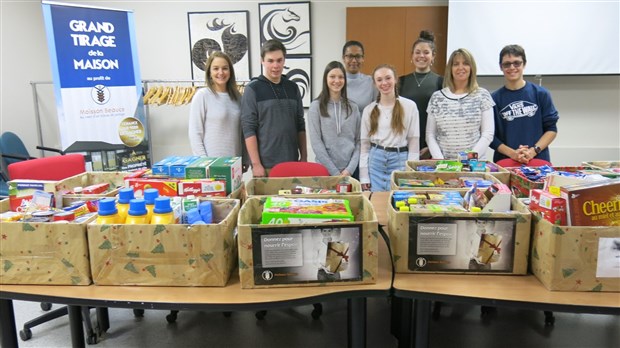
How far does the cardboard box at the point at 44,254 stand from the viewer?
1.49 meters

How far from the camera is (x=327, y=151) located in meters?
3.15

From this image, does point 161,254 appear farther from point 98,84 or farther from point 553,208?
point 98,84

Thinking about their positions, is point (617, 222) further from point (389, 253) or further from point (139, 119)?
point (139, 119)

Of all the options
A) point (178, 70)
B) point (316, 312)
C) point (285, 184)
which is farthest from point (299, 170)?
point (178, 70)

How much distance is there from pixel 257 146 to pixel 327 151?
1.66 feet

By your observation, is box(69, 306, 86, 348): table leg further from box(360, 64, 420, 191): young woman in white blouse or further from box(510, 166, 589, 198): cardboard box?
box(510, 166, 589, 198): cardboard box

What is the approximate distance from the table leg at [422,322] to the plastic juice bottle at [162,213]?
0.92 meters

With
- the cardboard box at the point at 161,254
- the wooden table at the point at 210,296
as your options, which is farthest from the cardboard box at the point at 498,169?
the cardboard box at the point at 161,254

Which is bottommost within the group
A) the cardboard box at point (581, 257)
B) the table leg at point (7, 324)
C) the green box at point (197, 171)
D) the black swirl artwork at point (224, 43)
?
the table leg at point (7, 324)

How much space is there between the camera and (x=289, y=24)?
4.79 m

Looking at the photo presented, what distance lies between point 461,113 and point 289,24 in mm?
2554

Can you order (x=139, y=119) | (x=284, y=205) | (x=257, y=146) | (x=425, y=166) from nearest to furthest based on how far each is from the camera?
(x=284, y=205) → (x=425, y=166) → (x=257, y=146) → (x=139, y=119)

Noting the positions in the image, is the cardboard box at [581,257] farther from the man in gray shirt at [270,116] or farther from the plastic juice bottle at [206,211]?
the man in gray shirt at [270,116]

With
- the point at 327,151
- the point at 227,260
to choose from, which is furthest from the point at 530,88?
the point at 227,260
